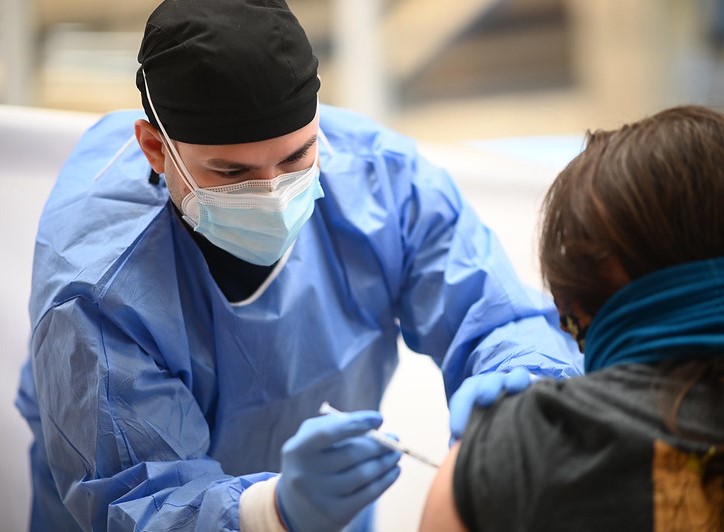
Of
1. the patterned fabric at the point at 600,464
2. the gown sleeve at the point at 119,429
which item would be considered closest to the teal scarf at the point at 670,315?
the patterned fabric at the point at 600,464

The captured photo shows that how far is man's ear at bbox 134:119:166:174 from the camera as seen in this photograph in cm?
140

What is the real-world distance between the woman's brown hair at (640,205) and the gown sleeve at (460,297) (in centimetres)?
42

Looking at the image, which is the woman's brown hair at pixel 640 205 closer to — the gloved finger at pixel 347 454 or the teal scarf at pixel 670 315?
the teal scarf at pixel 670 315

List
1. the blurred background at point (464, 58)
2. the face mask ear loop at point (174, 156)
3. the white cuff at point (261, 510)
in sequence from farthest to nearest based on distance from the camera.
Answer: the blurred background at point (464, 58)
the face mask ear loop at point (174, 156)
the white cuff at point (261, 510)

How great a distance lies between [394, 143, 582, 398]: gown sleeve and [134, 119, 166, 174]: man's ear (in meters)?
0.41

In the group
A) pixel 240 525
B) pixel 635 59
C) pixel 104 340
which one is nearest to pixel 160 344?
pixel 104 340

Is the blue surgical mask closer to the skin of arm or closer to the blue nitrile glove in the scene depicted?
the blue nitrile glove

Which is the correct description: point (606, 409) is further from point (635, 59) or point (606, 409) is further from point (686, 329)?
point (635, 59)

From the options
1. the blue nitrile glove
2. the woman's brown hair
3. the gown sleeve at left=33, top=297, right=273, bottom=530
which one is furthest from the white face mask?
the woman's brown hair

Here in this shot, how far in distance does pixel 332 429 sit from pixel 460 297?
0.52 meters

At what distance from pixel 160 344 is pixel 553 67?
12.4 feet

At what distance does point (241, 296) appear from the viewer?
1.48m

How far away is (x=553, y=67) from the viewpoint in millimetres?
4758

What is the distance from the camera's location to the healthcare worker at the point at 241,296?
123 cm
